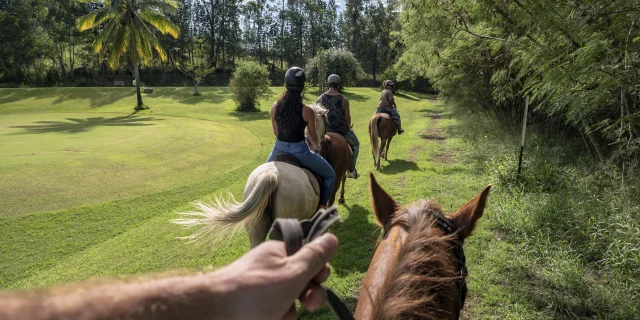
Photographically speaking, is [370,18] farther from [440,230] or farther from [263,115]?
[440,230]

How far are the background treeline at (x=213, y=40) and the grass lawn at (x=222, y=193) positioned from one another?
2173 cm

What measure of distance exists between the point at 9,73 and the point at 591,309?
156ft

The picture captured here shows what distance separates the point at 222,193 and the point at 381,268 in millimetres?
6631

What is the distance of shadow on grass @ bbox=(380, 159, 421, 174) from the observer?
904 centimetres

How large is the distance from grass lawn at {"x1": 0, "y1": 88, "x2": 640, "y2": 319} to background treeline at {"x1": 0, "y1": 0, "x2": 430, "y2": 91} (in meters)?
21.7

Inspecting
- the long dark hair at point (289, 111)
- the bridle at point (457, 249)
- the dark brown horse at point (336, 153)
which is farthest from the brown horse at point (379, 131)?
the bridle at point (457, 249)

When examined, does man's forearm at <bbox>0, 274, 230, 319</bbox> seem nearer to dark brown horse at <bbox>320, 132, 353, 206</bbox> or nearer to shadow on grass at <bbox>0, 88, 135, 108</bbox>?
dark brown horse at <bbox>320, 132, 353, 206</bbox>

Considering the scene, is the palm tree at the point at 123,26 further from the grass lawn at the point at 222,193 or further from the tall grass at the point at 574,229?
the tall grass at the point at 574,229

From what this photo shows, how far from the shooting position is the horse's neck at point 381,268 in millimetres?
1509

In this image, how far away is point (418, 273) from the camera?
1.48 m

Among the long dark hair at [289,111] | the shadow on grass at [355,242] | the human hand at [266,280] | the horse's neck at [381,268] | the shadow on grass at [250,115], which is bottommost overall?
the shadow on grass at [355,242]

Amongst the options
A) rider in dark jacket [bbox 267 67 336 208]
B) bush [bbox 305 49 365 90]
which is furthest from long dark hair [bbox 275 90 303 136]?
bush [bbox 305 49 365 90]

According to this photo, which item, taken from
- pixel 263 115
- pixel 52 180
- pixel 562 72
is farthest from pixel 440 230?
pixel 263 115

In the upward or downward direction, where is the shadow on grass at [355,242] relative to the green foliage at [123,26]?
downward
